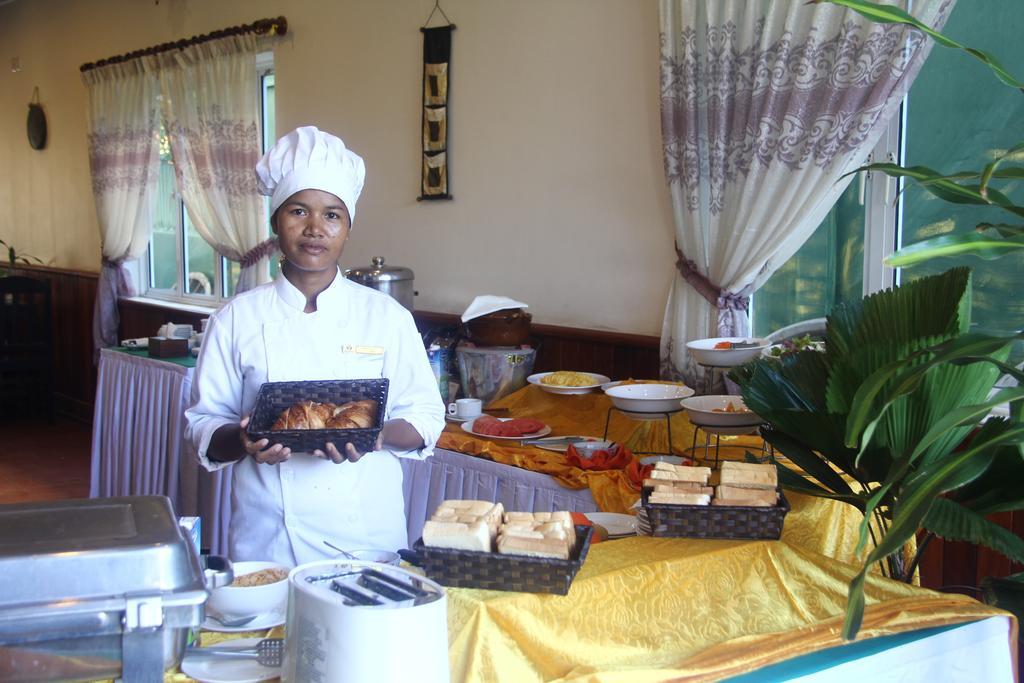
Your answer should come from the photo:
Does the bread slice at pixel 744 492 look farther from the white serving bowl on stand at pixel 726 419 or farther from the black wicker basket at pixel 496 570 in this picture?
the white serving bowl on stand at pixel 726 419

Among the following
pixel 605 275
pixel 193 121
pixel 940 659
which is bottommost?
pixel 940 659

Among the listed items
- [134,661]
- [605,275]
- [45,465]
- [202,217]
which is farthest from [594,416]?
[45,465]

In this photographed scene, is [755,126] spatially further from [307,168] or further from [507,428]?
[307,168]

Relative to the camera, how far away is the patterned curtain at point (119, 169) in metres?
5.99

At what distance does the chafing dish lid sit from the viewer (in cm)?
91

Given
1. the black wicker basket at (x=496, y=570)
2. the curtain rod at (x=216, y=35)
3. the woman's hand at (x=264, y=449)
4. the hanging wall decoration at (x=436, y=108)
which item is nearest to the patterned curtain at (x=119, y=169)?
the curtain rod at (x=216, y=35)

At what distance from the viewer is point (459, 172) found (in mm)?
4094

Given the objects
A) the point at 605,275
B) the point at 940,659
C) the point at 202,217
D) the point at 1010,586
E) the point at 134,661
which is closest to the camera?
the point at 134,661

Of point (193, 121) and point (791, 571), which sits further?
point (193, 121)

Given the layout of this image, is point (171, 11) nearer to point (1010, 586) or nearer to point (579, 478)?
point (579, 478)

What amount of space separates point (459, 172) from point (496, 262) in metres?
0.44

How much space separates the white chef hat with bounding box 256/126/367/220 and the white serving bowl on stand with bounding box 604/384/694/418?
1032 millimetres

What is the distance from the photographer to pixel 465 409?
10.5ft

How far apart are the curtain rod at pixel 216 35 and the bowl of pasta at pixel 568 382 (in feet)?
8.93
